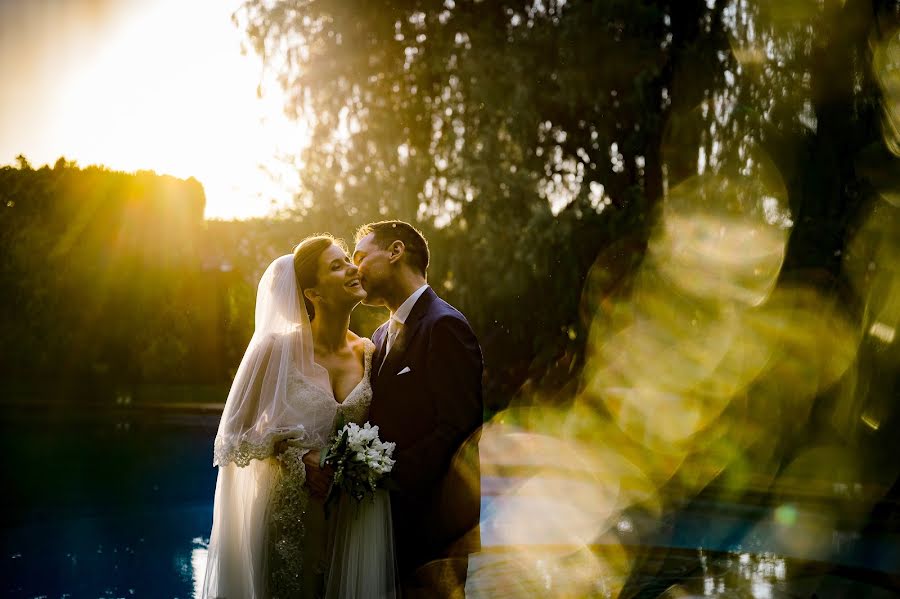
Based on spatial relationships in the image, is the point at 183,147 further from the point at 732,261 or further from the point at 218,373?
the point at 218,373

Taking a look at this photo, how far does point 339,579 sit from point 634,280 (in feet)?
19.9

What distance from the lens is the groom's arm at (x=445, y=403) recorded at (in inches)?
118

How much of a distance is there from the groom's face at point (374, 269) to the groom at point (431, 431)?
0.14 meters

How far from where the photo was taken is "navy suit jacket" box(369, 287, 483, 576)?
301cm

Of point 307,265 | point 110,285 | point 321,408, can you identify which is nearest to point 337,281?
point 307,265

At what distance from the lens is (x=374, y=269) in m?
3.39

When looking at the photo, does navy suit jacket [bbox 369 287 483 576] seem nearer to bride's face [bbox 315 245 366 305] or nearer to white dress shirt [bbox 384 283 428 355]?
white dress shirt [bbox 384 283 428 355]

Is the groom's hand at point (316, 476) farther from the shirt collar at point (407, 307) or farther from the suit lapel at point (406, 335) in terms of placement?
the shirt collar at point (407, 307)

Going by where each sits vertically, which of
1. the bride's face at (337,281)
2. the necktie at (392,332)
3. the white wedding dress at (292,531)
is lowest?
the white wedding dress at (292,531)

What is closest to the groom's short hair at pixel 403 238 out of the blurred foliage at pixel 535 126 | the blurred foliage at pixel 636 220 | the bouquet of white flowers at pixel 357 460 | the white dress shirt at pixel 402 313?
the white dress shirt at pixel 402 313

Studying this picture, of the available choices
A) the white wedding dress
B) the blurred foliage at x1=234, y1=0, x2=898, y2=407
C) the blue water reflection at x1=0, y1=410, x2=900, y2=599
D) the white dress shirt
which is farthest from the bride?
the blurred foliage at x1=234, y1=0, x2=898, y2=407

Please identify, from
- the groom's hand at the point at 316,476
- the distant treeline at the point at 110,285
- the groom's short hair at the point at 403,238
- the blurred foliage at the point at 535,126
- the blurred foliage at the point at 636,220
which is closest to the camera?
the groom's hand at the point at 316,476

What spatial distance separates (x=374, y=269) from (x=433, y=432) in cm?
79

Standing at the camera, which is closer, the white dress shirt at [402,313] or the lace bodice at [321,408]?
the lace bodice at [321,408]
